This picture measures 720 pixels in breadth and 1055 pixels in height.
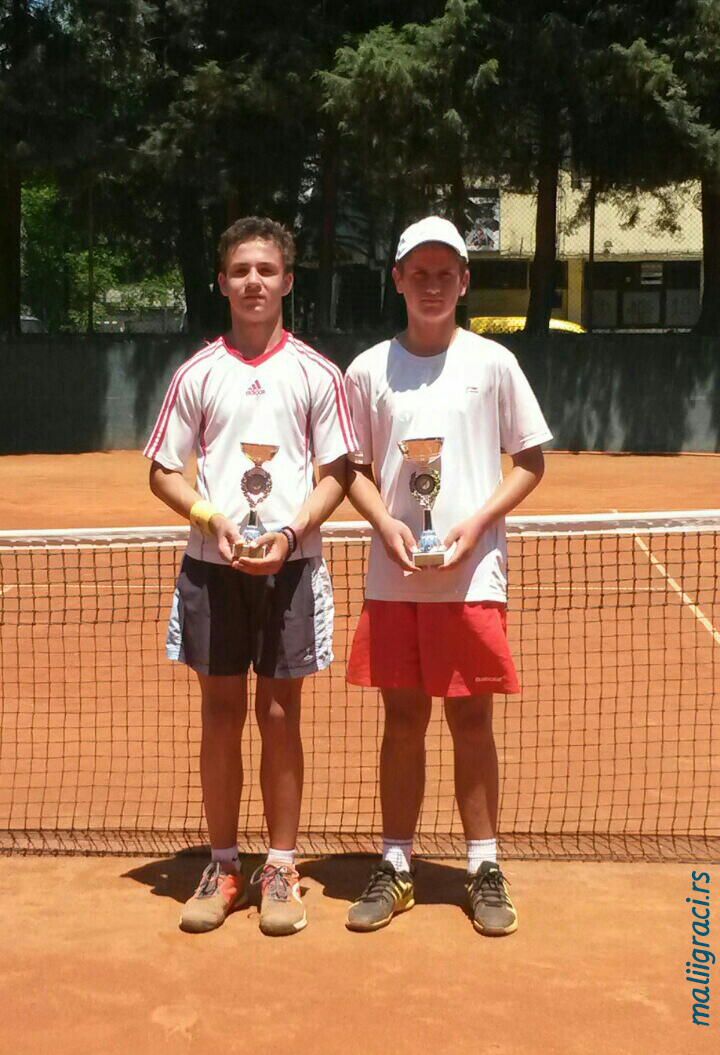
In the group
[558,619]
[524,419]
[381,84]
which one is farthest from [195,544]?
[381,84]

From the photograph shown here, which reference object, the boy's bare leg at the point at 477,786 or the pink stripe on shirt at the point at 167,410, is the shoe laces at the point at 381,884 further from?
the pink stripe on shirt at the point at 167,410

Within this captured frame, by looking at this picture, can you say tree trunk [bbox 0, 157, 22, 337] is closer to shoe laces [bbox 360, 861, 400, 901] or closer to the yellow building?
the yellow building

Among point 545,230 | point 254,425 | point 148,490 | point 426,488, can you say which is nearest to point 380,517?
point 426,488

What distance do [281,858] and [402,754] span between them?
443mm

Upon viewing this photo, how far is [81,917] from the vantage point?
386cm

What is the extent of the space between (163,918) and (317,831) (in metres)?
0.98

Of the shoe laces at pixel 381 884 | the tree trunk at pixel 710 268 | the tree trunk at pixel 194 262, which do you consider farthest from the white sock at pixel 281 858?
the tree trunk at pixel 194 262

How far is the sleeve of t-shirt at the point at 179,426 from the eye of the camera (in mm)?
3814

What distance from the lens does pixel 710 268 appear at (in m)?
23.0

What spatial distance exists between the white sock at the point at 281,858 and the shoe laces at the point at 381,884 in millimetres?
222

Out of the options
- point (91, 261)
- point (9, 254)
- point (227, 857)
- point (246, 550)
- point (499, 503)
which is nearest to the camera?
point (246, 550)

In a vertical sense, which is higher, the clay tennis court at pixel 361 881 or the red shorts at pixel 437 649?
the red shorts at pixel 437 649

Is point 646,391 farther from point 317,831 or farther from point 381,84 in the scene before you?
point 317,831

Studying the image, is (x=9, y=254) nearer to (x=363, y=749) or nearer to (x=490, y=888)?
(x=363, y=749)
